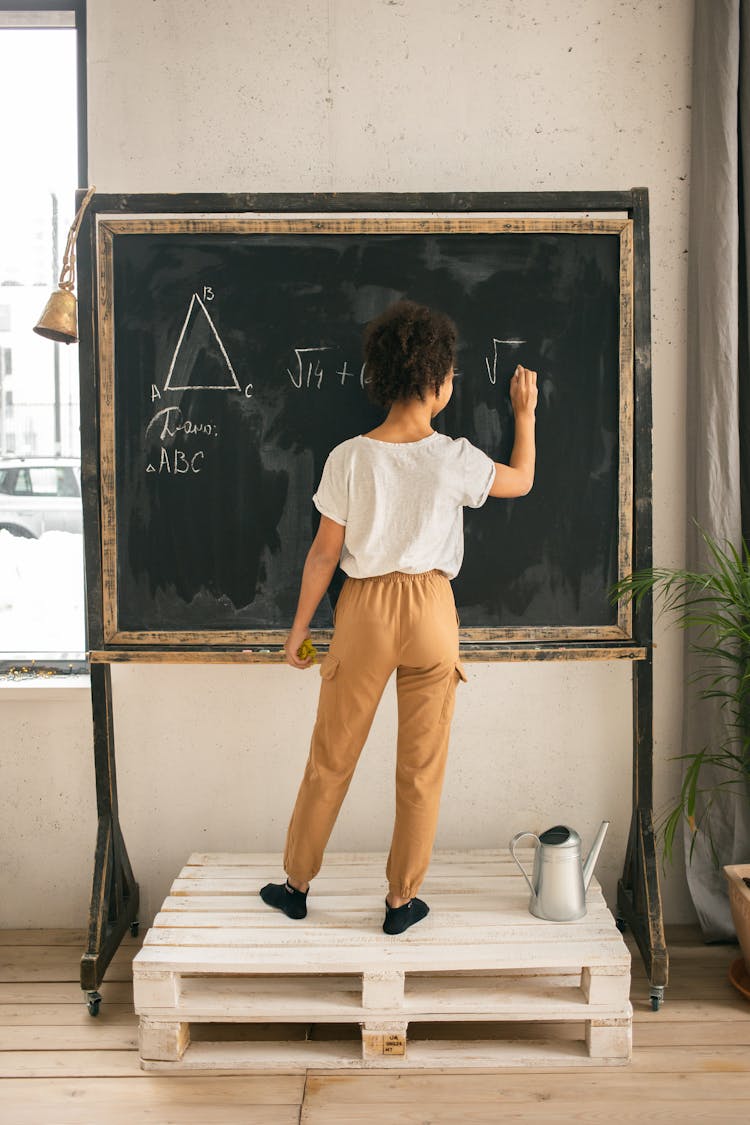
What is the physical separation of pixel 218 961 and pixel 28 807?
3.12 feet

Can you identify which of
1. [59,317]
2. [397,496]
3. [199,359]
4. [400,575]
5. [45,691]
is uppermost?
[59,317]

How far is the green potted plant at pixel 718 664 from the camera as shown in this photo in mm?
2127

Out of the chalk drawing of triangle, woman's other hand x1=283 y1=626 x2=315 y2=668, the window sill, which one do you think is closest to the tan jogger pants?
woman's other hand x1=283 y1=626 x2=315 y2=668

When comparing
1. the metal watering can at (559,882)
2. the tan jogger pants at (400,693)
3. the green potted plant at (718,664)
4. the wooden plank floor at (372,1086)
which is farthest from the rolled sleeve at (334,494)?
the wooden plank floor at (372,1086)

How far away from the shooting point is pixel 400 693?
1.99m

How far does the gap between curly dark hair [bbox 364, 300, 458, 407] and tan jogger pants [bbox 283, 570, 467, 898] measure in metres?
0.40

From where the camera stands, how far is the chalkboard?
2143mm

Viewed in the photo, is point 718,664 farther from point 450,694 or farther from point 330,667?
point 330,667

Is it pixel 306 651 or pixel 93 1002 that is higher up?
pixel 306 651

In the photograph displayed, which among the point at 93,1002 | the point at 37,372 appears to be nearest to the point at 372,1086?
the point at 93,1002

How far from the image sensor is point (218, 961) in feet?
6.20

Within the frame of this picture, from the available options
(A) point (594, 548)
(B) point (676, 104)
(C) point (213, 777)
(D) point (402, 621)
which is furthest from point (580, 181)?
(C) point (213, 777)

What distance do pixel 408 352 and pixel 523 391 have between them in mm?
360

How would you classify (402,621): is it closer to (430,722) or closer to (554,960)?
(430,722)
